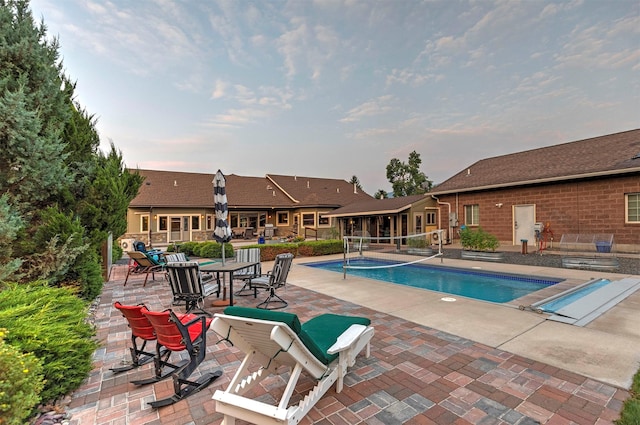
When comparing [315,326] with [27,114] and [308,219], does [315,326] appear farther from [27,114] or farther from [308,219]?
[308,219]

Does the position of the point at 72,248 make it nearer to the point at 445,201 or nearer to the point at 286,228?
the point at 445,201

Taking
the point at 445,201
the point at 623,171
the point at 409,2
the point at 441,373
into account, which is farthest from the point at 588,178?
the point at 441,373

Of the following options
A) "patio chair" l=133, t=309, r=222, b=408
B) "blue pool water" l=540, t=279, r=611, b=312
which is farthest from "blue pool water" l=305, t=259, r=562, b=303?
"patio chair" l=133, t=309, r=222, b=408

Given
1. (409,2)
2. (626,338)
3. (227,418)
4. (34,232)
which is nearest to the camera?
(227,418)

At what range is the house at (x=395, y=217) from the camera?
18.7 meters

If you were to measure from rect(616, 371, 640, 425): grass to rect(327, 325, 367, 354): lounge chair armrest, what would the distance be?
7.10ft

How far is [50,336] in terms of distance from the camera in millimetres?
2719

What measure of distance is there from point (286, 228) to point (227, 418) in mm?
24977

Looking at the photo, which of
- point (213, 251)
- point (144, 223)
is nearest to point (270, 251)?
point (213, 251)

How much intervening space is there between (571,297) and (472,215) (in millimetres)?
12383

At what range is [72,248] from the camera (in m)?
5.12

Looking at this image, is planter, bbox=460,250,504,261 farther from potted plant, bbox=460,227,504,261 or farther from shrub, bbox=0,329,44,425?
shrub, bbox=0,329,44,425

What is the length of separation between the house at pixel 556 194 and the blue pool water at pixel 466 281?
22.9 feet

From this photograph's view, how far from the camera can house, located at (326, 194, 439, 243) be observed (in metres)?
18.7
